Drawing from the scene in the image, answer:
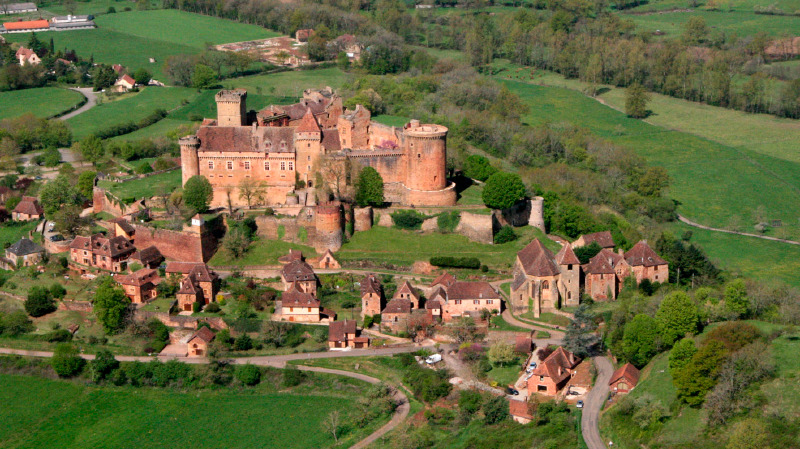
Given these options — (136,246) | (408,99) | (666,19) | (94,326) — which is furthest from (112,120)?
(666,19)

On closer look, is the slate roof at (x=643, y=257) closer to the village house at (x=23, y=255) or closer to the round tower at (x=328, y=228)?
the round tower at (x=328, y=228)

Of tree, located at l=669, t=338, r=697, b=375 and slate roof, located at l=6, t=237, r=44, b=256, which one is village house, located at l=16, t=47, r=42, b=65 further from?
tree, located at l=669, t=338, r=697, b=375

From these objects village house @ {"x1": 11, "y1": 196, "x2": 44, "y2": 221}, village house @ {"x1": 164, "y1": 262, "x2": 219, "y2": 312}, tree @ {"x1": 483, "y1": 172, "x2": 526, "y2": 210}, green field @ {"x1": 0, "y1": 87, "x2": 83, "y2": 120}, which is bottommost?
village house @ {"x1": 164, "y1": 262, "x2": 219, "y2": 312}

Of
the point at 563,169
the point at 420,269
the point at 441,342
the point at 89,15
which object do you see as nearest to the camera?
the point at 441,342

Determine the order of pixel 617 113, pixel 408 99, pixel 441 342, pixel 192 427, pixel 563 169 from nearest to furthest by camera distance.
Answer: pixel 192 427 < pixel 441 342 < pixel 563 169 < pixel 408 99 < pixel 617 113

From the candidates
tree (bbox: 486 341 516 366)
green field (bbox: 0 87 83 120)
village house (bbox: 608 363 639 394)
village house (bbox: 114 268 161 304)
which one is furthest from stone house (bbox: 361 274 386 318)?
green field (bbox: 0 87 83 120)

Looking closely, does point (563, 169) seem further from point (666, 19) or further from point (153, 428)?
point (666, 19)
